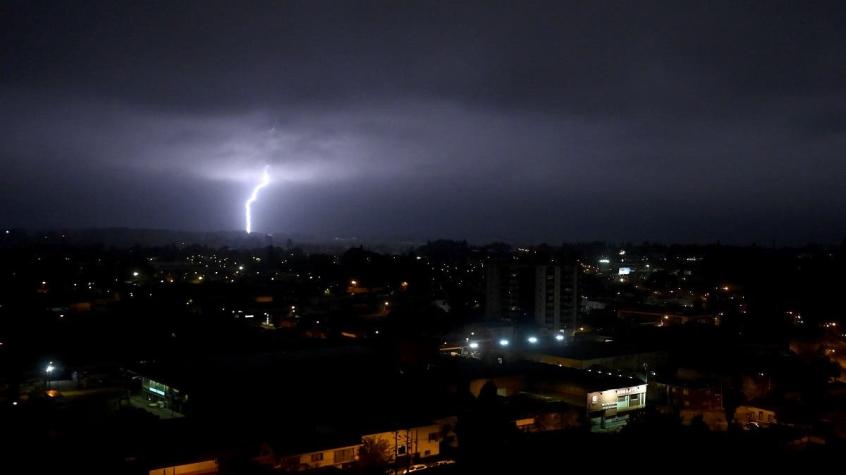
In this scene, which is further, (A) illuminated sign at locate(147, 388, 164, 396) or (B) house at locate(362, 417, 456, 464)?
(A) illuminated sign at locate(147, 388, 164, 396)

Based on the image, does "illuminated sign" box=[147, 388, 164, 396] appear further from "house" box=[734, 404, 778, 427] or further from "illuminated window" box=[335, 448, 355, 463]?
"house" box=[734, 404, 778, 427]

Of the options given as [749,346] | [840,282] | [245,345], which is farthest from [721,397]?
[840,282]

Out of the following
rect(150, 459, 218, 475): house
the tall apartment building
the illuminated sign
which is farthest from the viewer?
the tall apartment building

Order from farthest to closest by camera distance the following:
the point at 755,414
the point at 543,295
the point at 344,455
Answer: the point at 543,295 < the point at 755,414 < the point at 344,455

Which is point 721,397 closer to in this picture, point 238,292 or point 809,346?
point 809,346

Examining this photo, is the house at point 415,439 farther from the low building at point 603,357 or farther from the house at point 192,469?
the low building at point 603,357

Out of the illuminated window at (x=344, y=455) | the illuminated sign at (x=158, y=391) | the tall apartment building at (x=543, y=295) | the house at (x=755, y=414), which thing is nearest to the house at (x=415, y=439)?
the illuminated window at (x=344, y=455)

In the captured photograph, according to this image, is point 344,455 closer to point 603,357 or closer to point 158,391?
Answer: point 158,391

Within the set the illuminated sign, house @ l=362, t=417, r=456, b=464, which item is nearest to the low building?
house @ l=362, t=417, r=456, b=464

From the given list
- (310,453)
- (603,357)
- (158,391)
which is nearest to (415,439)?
(310,453)

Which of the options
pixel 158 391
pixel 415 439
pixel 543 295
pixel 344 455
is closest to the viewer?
pixel 344 455

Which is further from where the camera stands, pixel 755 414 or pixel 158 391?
pixel 158 391
